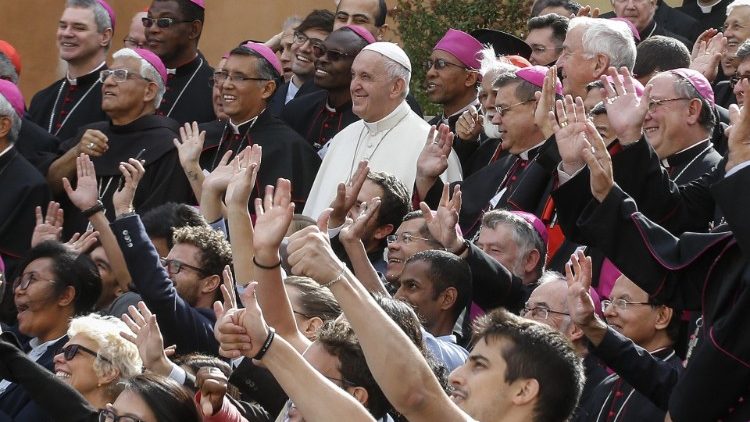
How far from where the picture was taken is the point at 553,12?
10.4 meters

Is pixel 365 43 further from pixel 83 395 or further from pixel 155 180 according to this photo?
pixel 83 395

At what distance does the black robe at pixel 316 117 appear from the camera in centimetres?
1008

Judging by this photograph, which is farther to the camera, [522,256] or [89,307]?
[89,307]

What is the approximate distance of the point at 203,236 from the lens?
23.9ft

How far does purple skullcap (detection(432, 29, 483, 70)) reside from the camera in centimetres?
948

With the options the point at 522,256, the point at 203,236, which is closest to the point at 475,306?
the point at 522,256

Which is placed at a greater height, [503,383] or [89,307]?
[503,383]

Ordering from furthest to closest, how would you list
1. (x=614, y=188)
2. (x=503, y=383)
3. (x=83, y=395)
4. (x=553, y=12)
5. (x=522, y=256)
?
(x=553, y=12), (x=522, y=256), (x=83, y=395), (x=614, y=188), (x=503, y=383)

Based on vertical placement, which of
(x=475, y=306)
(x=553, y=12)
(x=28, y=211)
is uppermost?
(x=553, y=12)

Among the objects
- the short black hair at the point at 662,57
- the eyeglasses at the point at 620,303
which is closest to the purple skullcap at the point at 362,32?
the short black hair at the point at 662,57

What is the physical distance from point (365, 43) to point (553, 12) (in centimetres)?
131

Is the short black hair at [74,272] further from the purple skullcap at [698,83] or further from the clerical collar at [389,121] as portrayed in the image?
the purple skullcap at [698,83]

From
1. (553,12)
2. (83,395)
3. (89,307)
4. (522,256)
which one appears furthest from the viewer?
(553,12)

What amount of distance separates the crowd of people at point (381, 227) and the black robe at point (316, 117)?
0.06 ft
